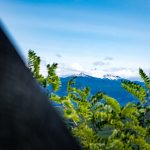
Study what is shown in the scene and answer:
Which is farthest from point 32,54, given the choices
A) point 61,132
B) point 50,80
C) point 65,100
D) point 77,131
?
point 61,132

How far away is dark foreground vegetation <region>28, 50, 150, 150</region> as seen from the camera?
7305 millimetres

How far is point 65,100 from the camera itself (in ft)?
27.5

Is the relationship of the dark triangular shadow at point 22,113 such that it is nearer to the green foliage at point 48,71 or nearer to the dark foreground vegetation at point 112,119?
the dark foreground vegetation at point 112,119

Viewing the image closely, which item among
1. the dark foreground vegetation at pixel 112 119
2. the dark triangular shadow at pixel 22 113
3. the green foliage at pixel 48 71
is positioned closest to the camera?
the dark triangular shadow at pixel 22 113

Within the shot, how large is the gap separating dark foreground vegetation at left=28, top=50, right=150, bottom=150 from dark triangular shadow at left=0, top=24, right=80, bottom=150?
6.15 meters

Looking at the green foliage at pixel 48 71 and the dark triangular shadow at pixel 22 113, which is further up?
the green foliage at pixel 48 71

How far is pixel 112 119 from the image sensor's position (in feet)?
24.7

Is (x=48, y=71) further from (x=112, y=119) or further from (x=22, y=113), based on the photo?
(x=22, y=113)

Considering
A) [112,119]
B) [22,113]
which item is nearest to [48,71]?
[112,119]

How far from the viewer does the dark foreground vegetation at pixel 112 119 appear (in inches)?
288

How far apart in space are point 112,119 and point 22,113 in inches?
270

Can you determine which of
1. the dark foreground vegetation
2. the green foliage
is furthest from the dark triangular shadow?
the green foliage

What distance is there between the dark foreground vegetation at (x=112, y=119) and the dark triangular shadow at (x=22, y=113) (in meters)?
6.15

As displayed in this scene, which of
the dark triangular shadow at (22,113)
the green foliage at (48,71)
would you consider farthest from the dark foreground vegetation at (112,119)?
the dark triangular shadow at (22,113)
